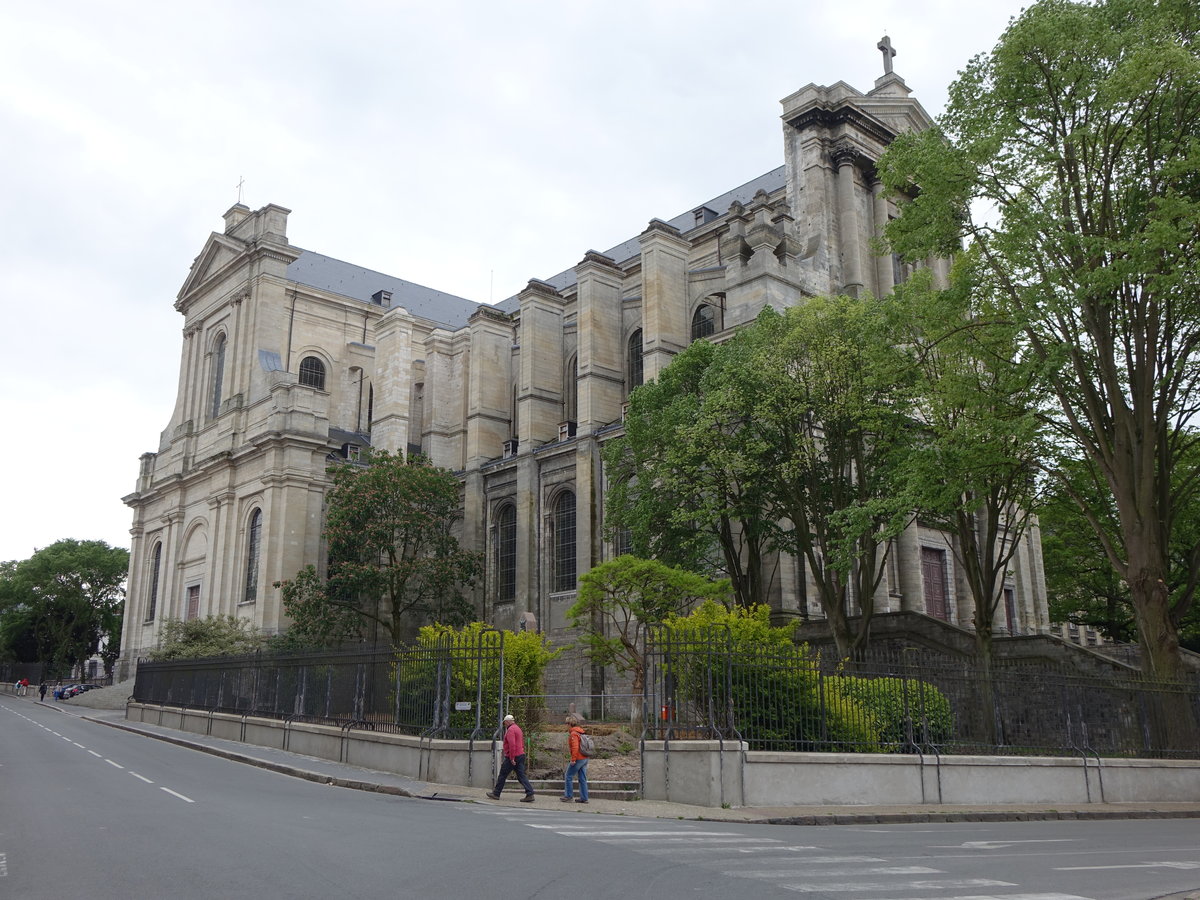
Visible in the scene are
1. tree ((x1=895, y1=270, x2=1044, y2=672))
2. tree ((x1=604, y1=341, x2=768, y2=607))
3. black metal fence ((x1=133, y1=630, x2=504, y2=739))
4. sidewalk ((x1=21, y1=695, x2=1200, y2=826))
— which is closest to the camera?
sidewalk ((x1=21, y1=695, x2=1200, y2=826))

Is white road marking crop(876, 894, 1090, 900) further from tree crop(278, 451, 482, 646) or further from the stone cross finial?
the stone cross finial

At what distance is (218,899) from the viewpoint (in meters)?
6.49

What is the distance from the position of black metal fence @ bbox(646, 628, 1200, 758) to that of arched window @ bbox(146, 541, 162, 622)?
40.6 metres

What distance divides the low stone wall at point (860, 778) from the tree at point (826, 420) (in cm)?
598

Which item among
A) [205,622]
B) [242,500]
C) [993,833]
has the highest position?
[242,500]

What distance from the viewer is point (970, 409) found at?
766 inches

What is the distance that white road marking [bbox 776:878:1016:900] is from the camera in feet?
23.8

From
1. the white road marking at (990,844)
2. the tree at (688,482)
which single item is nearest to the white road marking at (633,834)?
the white road marking at (990,844)

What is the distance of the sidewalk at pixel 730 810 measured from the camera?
1268 cm

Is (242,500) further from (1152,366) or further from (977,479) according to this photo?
(1152,366)

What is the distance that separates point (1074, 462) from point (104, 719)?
105ft

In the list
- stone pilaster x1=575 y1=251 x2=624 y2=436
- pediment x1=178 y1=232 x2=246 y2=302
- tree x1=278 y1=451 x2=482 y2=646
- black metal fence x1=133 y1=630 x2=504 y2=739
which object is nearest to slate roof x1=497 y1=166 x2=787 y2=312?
stone pilaster x1=575 y1=251 x2=624 y2=436

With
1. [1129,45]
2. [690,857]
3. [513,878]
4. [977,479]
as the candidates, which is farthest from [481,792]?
[1129,45]

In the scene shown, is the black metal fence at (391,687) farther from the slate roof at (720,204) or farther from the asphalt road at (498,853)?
the slate roof at (720,204)
